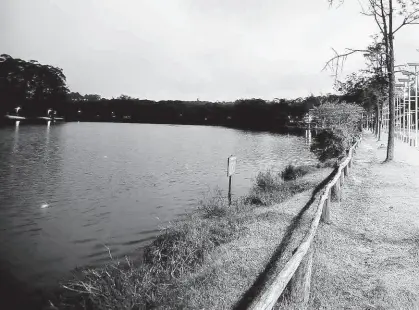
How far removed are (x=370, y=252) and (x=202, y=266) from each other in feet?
12.3

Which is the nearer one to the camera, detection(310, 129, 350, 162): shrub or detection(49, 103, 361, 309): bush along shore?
detection(49, 103, 361, 309): bush along shore

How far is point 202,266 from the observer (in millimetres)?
7129

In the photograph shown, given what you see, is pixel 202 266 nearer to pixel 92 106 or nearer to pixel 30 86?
pixel 30 86

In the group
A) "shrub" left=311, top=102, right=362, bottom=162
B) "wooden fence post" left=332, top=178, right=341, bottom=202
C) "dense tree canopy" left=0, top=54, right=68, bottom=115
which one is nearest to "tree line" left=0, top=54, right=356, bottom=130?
"dense tree canopy" left=0, top=54, right=68, bottom=115

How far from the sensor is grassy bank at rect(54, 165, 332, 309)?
5.84 meters

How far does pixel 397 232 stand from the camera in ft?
27.6

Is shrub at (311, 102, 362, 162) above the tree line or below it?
below

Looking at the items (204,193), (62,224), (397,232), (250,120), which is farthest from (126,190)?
(250,120)

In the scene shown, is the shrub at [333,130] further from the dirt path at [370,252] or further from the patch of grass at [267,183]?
the dirt path at [370,252]

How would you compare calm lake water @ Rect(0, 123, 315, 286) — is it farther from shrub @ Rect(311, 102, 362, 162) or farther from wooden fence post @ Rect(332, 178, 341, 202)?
wooden fence post @ Rect(332, 178, 341, 202)

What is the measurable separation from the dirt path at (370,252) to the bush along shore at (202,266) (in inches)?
39.1

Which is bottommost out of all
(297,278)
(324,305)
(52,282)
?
(52,282)

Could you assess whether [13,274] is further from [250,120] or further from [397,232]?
[250,120]

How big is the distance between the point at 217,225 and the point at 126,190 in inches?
394
